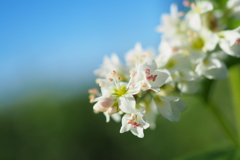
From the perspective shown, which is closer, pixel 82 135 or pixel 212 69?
pixel 212 69

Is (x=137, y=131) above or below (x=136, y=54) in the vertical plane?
below

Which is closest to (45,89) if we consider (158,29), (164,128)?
(164,128)

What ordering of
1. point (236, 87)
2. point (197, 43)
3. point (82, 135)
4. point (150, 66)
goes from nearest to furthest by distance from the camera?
point (150, 66)
point (197, 43)
point (236, 87)
point (82, 135)

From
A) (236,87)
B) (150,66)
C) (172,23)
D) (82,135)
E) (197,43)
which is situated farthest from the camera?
(82,135)

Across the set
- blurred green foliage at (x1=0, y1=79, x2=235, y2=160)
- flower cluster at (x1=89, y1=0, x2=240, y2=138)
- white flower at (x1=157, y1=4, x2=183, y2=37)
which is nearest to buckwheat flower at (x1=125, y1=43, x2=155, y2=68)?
flower cluster at (x1=89, y1=0, x2=240, y2=138)

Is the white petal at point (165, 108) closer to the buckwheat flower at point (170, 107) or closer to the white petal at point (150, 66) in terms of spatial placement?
the buckwheat flower at point (170, 107)

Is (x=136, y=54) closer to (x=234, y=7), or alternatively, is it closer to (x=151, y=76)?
(x=151, y=76)

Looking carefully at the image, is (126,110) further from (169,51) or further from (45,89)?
(45,89)

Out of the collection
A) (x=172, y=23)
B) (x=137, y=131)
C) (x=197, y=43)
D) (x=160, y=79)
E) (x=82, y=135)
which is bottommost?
(x=137, y=131)

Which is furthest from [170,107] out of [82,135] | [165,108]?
[82,135]
